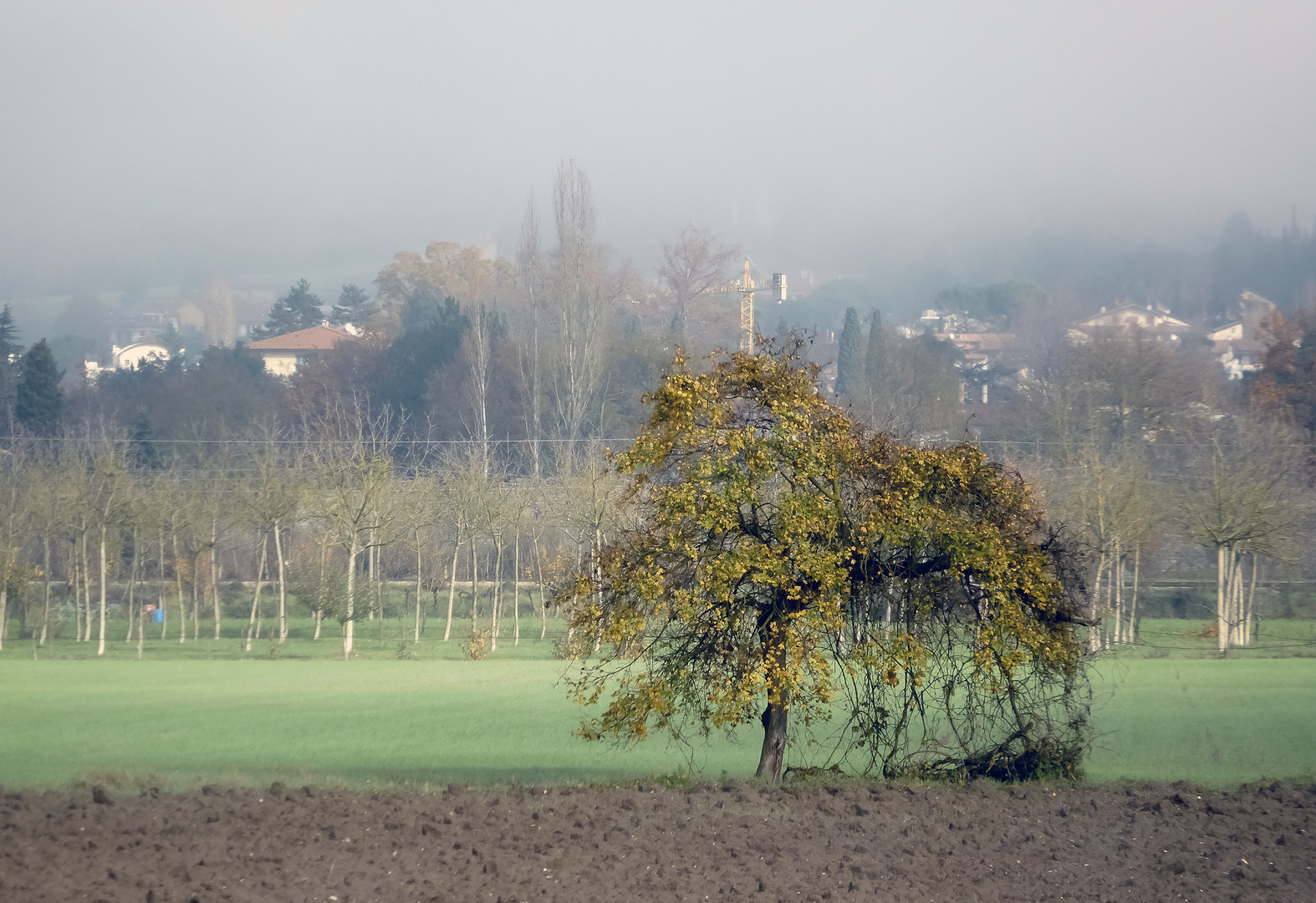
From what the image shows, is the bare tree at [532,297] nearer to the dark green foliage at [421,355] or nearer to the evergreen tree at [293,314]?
the dark green foliage at [421,355]

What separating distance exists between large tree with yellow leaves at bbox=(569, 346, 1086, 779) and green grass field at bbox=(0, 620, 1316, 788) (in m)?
2.82

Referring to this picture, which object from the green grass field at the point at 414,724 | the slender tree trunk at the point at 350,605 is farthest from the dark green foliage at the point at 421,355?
the green grass field at the point at 414,724

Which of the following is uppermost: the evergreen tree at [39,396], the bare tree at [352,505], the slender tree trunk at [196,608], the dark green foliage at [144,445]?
the evergreen tree at [39,396]

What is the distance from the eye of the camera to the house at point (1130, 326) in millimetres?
60031

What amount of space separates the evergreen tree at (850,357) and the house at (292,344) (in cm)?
4504

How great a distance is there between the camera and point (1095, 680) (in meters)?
24.1

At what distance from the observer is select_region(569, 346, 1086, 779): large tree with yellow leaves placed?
37.4ft

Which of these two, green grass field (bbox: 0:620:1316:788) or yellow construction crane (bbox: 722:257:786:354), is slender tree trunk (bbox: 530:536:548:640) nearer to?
green grass field (bbox: 0:620:1316:788)

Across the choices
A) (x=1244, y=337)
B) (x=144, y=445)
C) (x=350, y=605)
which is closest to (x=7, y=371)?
(x=144, y=445)

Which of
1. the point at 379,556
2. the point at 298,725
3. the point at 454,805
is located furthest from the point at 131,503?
the point at 454,805

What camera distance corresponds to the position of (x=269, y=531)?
36.4 meters

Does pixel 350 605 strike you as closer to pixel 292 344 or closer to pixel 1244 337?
pixel 1244 337

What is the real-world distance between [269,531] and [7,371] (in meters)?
46.9

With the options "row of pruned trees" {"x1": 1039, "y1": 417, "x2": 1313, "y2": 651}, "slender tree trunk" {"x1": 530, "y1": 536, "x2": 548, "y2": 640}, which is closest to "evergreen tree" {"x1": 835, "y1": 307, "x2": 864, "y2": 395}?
"row of pruned trees" {"x1": 1039, "y1": 417, "x2": 1313, "y2": 651}
